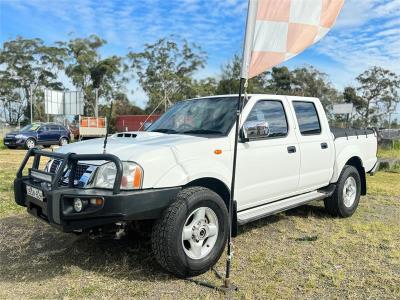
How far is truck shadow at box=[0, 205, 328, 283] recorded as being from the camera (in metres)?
4.11

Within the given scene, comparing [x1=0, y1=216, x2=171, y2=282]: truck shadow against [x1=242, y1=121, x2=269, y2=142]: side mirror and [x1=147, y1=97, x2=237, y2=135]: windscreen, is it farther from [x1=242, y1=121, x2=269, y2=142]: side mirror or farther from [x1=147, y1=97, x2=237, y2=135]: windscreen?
[x1=242, y1=121, x2=269, y2=142]: side mirror

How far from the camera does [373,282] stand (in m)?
3.95

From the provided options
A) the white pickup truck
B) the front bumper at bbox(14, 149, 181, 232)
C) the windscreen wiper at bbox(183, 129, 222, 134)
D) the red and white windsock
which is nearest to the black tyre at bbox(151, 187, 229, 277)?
the white pickup truck

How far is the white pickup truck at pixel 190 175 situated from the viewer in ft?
11.9

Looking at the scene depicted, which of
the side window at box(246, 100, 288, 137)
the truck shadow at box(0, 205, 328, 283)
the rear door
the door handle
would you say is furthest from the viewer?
the rear door

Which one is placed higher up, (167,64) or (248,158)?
(167,64)

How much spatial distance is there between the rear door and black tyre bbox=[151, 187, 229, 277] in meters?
1.83

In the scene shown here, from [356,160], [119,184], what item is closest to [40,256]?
[119,184]

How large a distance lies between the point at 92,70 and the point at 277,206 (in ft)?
180

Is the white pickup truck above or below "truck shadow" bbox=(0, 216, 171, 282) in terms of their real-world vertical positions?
above

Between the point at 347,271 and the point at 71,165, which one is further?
the point at 347,271

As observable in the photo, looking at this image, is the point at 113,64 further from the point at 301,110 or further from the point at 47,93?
the point at 301,110

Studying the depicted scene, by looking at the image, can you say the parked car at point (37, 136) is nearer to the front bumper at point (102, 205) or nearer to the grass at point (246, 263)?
the grass at point (246, 263)

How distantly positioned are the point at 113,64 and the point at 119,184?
54.5 m
